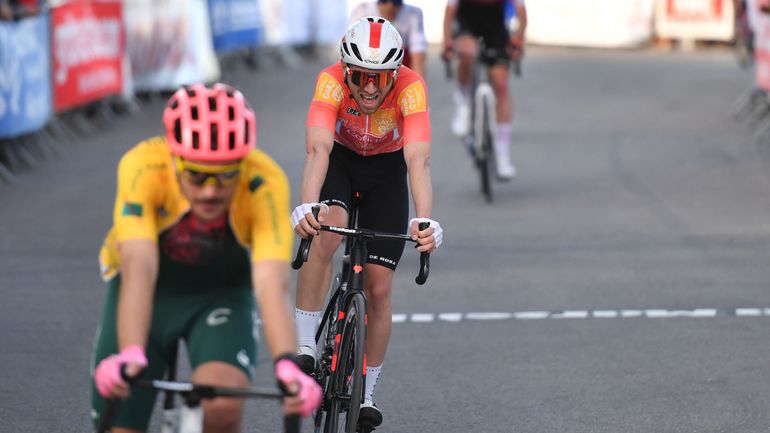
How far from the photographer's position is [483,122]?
45.0ft

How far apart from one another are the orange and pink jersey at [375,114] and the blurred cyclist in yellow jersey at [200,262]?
72.6 inches

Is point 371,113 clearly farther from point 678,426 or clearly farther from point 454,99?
point 454,99

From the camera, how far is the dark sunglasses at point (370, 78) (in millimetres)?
6691

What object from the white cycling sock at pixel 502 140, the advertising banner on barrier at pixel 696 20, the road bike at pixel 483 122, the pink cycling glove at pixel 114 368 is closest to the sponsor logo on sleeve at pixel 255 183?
the pink cycling glove at pixel 114 368

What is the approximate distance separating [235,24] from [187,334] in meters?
22.4

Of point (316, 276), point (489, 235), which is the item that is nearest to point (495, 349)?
point (316, 276)

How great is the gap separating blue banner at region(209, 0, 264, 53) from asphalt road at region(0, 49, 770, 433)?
6.11 metres

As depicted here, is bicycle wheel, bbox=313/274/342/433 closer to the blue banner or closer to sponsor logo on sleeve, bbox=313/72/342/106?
sponsor logo on sleeve, bbox=313/72/342/106

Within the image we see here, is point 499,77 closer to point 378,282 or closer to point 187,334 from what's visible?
point 378,282

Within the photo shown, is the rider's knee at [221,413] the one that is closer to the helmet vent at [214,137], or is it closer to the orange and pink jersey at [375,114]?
the helmet vent at [214,137]

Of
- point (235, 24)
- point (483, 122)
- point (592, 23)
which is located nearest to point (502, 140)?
point (483, 122)

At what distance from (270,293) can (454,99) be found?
18.6m

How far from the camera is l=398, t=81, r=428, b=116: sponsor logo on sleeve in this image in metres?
6.82

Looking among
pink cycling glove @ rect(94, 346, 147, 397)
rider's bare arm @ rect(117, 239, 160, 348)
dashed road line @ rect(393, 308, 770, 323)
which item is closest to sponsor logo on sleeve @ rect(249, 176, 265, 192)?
rider's bare arm @ rect(117, 239, 160, 348)
